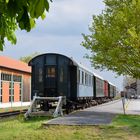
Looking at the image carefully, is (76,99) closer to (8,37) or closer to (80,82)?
(80,82)

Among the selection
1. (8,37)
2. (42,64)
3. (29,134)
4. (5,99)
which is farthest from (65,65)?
(5,99)

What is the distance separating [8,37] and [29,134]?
11.1 meters

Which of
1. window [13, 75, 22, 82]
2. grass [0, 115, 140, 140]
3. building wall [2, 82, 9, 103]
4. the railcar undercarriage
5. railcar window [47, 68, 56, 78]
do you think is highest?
window [13, 75, 22, 82]

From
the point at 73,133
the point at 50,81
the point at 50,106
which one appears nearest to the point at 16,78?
the point at 50,81

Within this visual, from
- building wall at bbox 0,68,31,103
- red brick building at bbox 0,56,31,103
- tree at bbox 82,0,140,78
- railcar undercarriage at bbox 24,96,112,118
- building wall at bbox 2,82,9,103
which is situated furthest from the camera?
red brick building at bbox 0,56,31,103

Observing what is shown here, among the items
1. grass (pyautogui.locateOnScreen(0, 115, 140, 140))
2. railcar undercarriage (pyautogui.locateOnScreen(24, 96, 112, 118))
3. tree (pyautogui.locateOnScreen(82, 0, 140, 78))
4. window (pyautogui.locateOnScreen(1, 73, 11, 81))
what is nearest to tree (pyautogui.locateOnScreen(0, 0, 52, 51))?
grass (pyautogui.locateOnScreen(0, 115, 140, 140))

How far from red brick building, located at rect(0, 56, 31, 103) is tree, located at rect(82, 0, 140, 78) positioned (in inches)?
1026

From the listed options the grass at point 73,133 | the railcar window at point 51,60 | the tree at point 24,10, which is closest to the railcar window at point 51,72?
the railcar window at point 51,60

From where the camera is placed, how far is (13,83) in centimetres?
6128

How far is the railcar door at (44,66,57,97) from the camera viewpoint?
28.6 metres

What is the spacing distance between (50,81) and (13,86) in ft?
109

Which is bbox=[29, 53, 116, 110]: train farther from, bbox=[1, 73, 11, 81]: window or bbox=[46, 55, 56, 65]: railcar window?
bbox=[1, 73, 11, 81]: window

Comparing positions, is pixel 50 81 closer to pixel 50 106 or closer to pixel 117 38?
pixel 50 106

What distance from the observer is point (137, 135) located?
15508 mm
